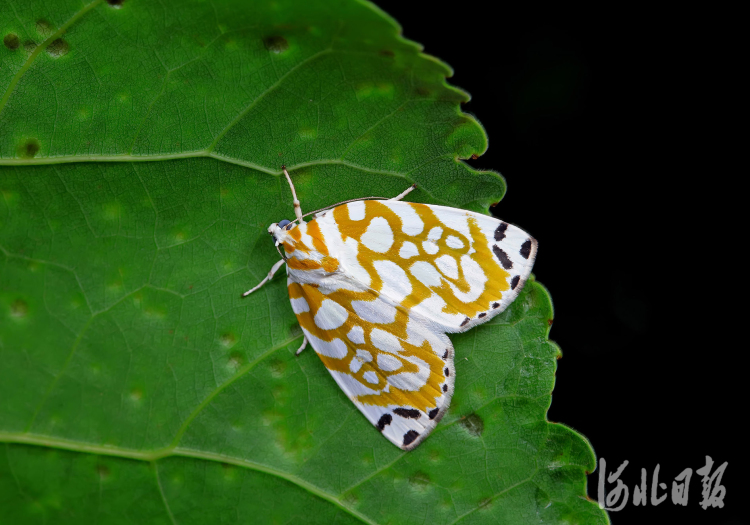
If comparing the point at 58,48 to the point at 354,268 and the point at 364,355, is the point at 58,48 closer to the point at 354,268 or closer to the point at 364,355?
the point at 354,268

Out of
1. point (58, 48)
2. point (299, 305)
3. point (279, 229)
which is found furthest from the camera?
point (299, 305)

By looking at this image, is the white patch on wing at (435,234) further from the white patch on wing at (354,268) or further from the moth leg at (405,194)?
the white patch on wing at (354,268)

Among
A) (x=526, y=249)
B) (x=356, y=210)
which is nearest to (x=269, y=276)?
(x=356, y=210)

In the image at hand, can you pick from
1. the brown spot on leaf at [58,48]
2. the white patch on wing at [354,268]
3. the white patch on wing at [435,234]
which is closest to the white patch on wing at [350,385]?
the white patch on wing at [354,268]

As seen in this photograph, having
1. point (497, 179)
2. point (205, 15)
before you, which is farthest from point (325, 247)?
point (205, 15)

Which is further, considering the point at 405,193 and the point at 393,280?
the point at 393,280

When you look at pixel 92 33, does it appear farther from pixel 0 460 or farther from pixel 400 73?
pixel 0 460

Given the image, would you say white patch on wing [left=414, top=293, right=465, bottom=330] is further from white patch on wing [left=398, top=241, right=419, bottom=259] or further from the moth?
white patch on wing [left=398, top=241, right=419, bottom=259]
